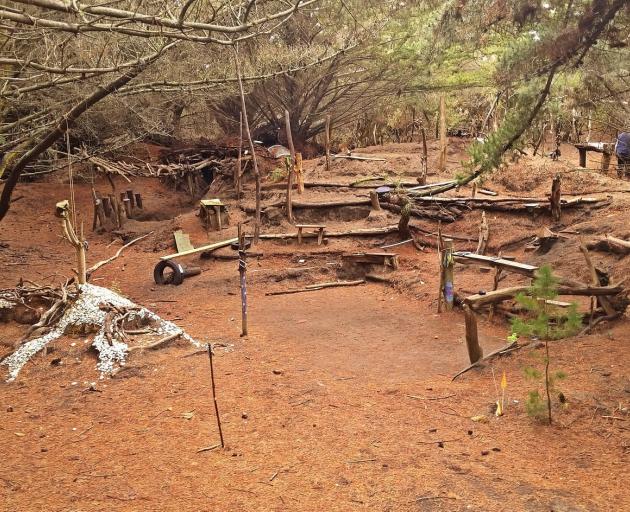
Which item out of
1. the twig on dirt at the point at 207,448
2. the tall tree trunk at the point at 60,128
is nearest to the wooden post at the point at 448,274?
the tall tree trunk at the point at 60,128

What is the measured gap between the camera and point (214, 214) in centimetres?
1686

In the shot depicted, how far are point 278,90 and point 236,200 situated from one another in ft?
18.5

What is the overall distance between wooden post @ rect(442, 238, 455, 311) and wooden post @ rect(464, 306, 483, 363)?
287 cm

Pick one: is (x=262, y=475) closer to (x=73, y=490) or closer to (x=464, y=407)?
(x=73, y=490)

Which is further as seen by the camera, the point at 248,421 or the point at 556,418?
the point at 248,421

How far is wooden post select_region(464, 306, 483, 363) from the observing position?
6.80 meters

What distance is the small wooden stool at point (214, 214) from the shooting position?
1669 cm

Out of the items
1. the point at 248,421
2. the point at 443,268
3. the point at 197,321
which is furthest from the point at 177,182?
the point at 248,421

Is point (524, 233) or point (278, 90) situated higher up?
point (278, 90)

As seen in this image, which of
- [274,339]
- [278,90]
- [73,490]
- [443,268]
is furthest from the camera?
[278,90]

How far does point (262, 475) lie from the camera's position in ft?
16.0

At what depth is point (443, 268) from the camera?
33.6ft

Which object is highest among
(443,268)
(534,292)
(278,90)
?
(278,90)

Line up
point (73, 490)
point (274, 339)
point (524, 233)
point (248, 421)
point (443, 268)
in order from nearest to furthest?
point (73, 490), point (248, 421), point (274, 339), point (443, 268), point (524, 233)
